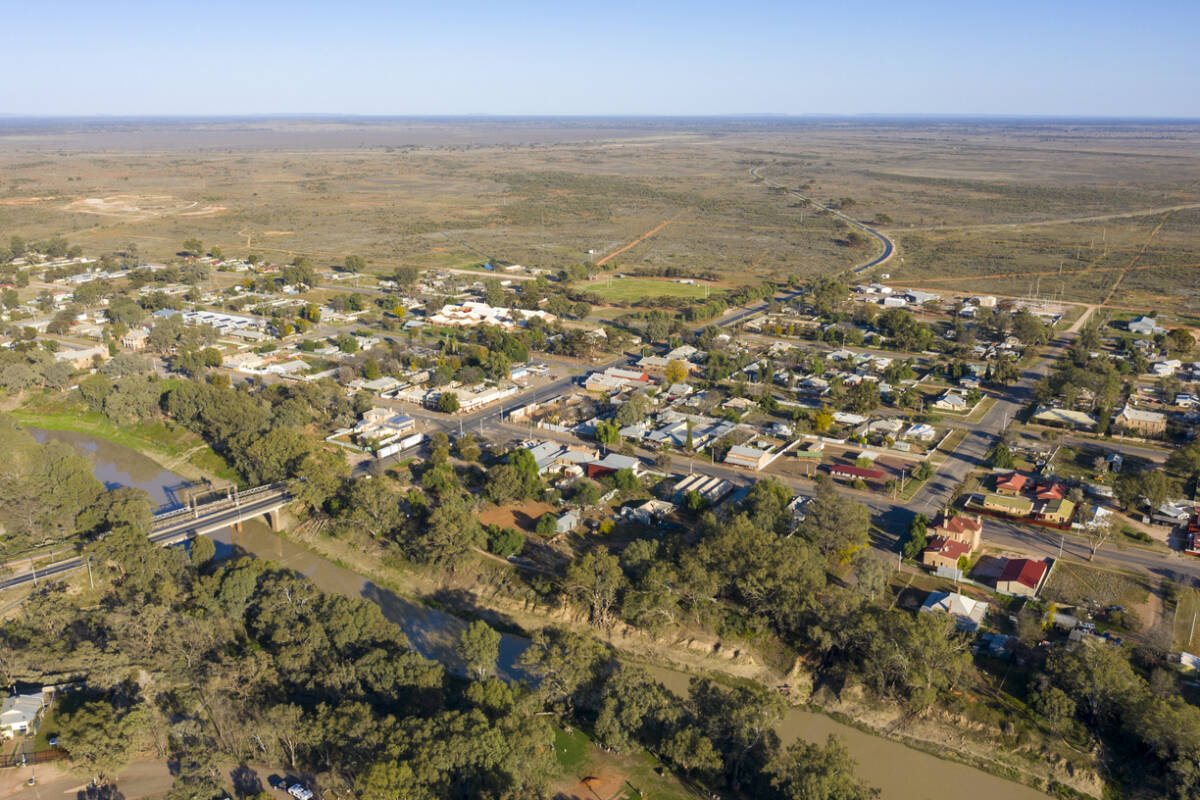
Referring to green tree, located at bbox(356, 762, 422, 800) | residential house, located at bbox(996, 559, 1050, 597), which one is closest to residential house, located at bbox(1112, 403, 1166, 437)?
residential house, located at bbox(996, 559, 1050, 597)

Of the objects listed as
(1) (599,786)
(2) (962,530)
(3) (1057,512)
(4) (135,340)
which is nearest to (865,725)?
(1) (599,786)

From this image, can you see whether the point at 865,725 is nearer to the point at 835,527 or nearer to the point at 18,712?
the point at 835,527

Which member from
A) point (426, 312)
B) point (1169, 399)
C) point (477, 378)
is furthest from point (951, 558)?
point (426, 312)

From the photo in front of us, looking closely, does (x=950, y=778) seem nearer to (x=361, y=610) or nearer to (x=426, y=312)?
(x=361, y=610)

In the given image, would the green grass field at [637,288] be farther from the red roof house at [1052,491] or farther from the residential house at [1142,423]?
the red roof house at [1052,491]

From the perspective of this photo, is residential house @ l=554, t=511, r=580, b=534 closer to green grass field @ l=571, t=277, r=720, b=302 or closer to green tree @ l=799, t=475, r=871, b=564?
green tree @ l=799, t=475, r=871, b=564

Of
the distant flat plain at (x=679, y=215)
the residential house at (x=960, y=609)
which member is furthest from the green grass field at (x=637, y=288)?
the residential house at (x=960, y=609)
